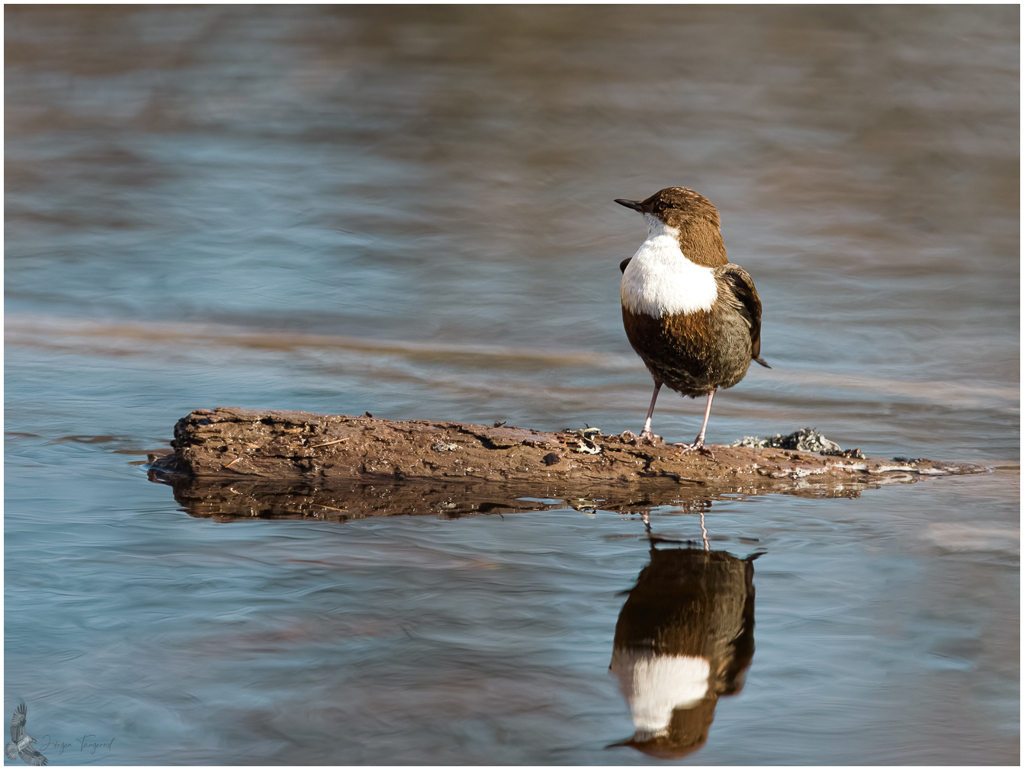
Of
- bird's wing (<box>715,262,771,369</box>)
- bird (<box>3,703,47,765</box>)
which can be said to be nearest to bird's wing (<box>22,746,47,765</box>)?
bird (<box>3,703,47,765</box>)

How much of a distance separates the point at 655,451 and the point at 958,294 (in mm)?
5305

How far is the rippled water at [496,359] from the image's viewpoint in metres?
3.14

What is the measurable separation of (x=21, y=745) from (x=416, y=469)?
2034 mm

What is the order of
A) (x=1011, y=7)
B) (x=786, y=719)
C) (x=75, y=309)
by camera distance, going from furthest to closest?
(x=1011, y=7) → (x=75, y=309) → (x=786, y=719)

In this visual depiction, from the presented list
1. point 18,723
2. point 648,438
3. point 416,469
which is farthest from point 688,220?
point 18,723

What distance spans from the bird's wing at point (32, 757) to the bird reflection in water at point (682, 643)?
58.3 inches

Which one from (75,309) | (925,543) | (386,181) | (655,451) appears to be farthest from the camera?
(386,181)

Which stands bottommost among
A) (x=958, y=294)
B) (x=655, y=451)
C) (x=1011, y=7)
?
(x=655, y=451)

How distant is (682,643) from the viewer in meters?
3.42

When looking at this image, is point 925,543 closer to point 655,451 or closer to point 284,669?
point 655,451

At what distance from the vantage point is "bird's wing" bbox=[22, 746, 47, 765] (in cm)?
278

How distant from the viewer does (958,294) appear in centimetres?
894

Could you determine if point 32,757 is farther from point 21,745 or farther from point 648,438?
point 648,438

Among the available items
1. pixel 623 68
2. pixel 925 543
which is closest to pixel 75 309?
pixel 925 543
